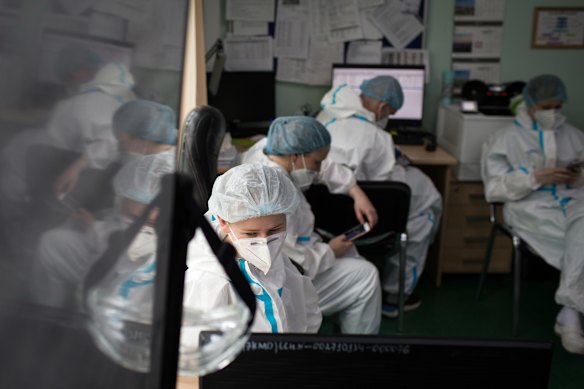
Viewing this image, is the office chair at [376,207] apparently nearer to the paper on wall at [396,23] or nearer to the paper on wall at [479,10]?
the paper on wall at [396,23]

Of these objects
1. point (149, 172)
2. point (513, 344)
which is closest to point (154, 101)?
point (149, 172)

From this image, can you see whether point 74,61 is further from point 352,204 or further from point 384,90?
point 384,90

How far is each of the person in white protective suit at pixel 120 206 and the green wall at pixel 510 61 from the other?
141 inches

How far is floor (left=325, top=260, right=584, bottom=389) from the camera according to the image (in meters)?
2.90

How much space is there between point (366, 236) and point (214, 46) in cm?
166

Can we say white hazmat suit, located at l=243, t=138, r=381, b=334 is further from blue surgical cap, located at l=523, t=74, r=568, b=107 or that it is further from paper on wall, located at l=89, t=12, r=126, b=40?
paper on wall, located at l=89, t=12, r=126, b=40

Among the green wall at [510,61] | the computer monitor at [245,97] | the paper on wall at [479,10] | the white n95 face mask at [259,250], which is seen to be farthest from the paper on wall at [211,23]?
the white n95 face mask at [259,250]

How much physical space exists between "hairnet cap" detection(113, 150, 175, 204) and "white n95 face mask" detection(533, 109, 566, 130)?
3.05 metres

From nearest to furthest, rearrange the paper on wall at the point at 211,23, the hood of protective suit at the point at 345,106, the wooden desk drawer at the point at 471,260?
the hood of protective suit at the point at 345,106
the wooden desk drawer at the point at 471,260
the paper on wall at the point at 211,23

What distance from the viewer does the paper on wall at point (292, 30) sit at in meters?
3.76

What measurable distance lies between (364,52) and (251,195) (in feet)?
8.46

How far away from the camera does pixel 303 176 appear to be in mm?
2387

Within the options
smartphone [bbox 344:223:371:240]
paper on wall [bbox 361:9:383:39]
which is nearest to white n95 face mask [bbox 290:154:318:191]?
smartphone [bbox 344:223:371:240]

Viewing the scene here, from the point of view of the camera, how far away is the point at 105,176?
28 centimetres
